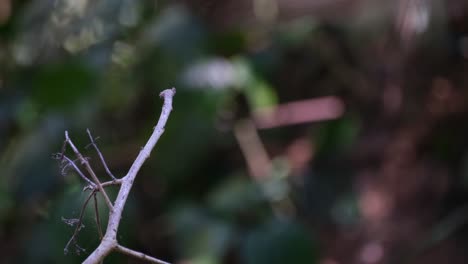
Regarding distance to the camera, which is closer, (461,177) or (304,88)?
(461,177)

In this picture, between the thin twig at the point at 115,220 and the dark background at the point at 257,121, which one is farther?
the dark background at the point at 257,121

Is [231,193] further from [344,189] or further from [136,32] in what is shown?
[136,32]

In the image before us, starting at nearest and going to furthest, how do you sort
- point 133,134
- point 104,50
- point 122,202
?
1. point 122,202
2. point 104,50
3. point 133,134

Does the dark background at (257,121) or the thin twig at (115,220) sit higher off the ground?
the dark background at (257,121)

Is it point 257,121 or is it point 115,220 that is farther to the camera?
point 257,121

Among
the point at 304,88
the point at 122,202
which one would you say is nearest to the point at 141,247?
the point at 304,88

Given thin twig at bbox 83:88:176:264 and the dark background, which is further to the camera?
the dark background

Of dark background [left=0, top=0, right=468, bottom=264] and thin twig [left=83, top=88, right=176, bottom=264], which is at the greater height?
dark background [left=0, top=0, right=468, bottom=264]

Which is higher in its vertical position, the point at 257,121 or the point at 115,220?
the point at 257,121
